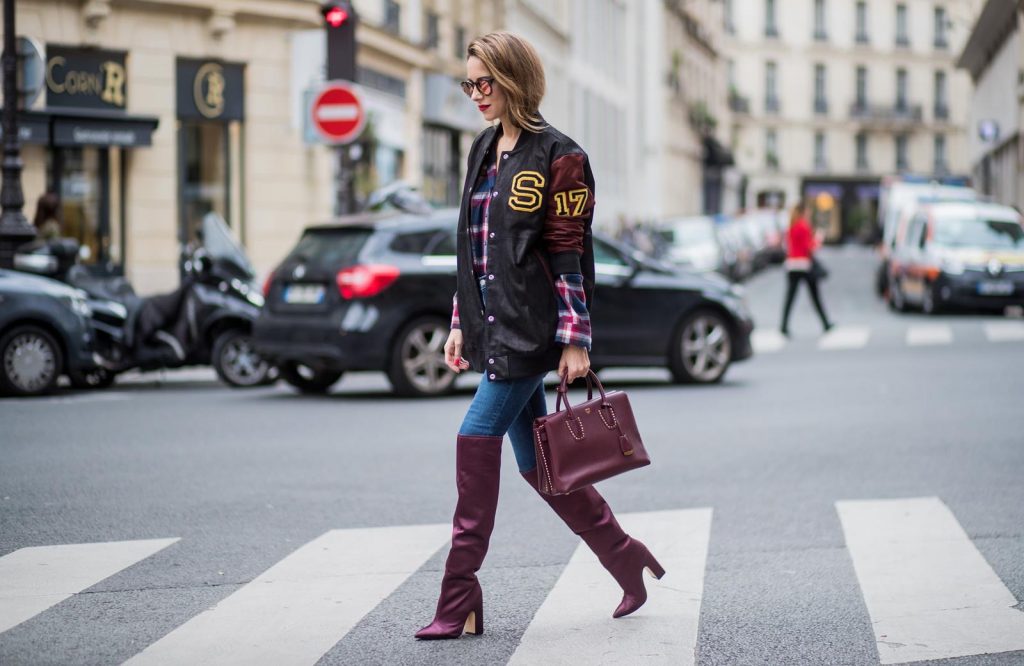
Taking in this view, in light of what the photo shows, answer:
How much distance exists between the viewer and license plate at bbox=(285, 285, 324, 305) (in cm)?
1315

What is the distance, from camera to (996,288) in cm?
2484

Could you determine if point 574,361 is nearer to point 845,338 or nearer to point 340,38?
point 340,38

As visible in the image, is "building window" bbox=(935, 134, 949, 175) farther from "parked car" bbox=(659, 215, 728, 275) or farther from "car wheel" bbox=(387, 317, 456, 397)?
"car wheel" bbox=(387, 317, 456, 397)

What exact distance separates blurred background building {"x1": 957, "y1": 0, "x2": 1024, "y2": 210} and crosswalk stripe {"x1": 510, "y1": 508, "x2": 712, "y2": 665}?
3702 cm

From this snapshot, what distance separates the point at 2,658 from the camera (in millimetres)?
4844

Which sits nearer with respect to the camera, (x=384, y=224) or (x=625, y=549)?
(x=625, y=549)

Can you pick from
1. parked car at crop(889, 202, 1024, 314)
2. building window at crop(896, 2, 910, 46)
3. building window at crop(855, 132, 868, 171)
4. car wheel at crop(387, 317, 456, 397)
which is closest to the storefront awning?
car wheel at crop(387, 317, 456, 397)

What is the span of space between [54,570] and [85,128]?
57.1 feet

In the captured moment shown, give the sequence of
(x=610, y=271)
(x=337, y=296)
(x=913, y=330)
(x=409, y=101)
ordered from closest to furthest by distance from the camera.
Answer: (x=337, y=296)
(x=610, y=271)
(x=913, y=330)
(x=409, y=101)

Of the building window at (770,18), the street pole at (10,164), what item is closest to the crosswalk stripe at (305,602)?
the street pole at (10,164)

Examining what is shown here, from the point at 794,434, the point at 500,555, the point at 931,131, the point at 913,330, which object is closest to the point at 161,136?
the point at 913,330

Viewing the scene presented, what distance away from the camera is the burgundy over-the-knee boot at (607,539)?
527 centimetres

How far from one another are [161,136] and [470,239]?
64.9 ft

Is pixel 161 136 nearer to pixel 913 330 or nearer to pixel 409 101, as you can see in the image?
pixel 409 101
